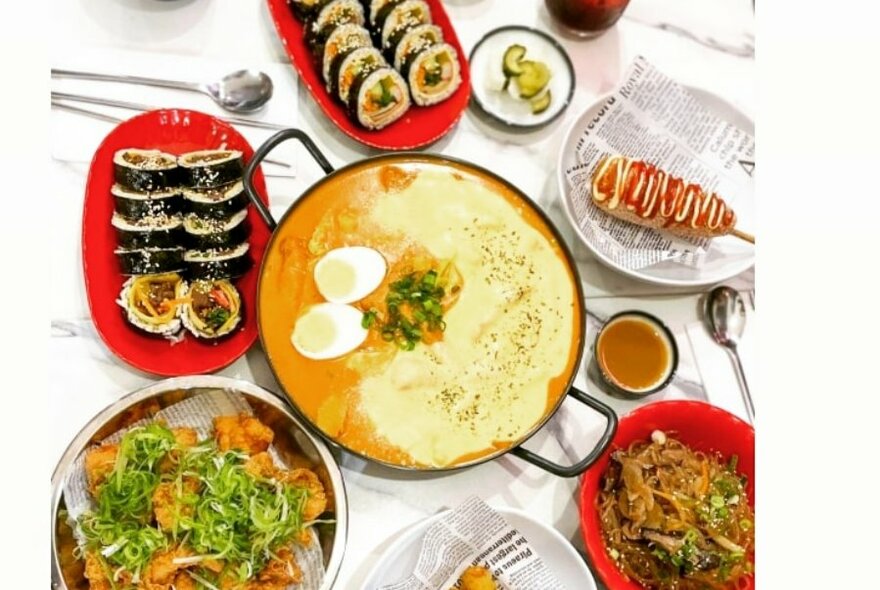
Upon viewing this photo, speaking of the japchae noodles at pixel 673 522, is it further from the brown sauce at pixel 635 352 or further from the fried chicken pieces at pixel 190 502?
the fried chicken pieces at pixel 190 502

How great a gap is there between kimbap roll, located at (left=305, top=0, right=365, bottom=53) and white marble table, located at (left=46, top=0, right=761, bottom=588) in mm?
170

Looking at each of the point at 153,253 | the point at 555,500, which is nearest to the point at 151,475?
the point at 153,253

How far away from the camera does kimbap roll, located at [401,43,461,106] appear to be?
8.70 feet

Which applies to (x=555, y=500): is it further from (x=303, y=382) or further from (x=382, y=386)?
(x=303, y=382)

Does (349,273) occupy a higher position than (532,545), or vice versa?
(349,273)

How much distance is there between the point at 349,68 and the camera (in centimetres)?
257

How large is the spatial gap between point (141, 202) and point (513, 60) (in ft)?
4.37

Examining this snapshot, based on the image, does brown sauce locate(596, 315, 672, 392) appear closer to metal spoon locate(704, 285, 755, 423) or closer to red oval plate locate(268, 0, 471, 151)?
metal spoon locate(704, 285, 755, 423)

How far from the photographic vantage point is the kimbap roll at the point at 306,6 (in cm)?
262

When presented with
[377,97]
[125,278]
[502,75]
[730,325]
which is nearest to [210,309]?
[125,278]

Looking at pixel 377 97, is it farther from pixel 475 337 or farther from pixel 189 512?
pixel 189 512

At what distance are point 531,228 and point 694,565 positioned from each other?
1.12 meters

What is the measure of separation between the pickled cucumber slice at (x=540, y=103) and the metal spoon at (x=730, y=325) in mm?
902

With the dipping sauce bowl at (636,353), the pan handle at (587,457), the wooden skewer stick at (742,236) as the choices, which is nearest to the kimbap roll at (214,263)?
the pan handle at (587,457)
